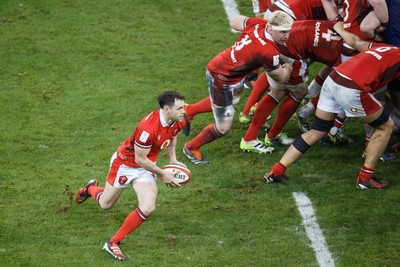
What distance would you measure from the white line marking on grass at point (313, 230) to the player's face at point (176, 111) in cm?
170

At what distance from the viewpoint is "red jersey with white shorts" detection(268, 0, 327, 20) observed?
9.68m

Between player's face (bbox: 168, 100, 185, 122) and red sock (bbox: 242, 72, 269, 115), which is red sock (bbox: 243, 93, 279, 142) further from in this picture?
player's face (bbox: 168, 100, 185, 122)

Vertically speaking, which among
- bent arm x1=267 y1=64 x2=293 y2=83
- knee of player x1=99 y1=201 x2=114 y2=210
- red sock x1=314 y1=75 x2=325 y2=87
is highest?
bent arm x1=267 y1=64 x2=293 y2=83

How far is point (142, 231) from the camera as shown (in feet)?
26.2

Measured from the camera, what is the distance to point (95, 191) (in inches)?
321

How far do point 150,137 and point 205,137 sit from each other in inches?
79.9

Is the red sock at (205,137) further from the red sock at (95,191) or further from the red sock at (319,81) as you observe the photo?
the red sock at (95,191)

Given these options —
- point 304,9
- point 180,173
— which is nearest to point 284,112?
point 304,9

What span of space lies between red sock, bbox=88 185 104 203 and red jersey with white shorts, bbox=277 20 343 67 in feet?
8.44

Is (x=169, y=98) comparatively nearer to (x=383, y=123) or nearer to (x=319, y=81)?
(x=383, y=123)

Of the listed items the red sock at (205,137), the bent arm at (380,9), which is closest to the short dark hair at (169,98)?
the red sock at (205,137)

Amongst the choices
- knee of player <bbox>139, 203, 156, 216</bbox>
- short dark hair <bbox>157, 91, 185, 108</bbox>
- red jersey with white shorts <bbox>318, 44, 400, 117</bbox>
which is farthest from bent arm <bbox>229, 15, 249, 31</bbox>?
knee of player <bbox>139, 203, 156, 216</bbox>

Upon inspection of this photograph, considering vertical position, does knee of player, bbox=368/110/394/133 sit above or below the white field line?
above

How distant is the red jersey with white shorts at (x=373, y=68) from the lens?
8133 mm
